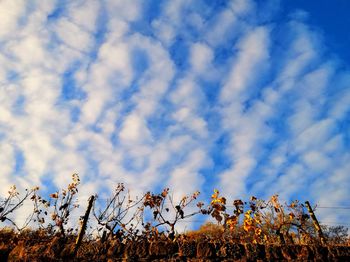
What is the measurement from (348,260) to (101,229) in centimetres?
672

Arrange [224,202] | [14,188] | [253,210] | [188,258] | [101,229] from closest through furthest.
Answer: [188,258] < [101,229] < [224,202] < [253,210] < [14,188]

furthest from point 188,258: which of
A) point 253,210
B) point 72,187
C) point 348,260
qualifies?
point 72,187

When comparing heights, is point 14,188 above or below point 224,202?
above

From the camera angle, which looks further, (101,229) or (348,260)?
(101,229)

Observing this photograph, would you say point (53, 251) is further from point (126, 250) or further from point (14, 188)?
point (14, 188)

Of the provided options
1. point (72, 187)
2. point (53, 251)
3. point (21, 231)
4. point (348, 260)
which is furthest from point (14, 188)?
point (348, 260)

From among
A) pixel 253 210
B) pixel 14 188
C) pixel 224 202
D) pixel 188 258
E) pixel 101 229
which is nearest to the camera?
pixel 188 258

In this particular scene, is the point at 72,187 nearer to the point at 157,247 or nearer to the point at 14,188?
the point at 14,188

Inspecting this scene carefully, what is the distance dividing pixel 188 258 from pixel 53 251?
8.27 feet

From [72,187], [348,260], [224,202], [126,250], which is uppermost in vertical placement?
[72,187]

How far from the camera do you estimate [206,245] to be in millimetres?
4953

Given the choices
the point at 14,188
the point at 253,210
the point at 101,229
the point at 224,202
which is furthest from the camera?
the point at 14,188

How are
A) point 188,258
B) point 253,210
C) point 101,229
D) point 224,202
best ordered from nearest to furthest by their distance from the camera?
point 188,258 < point 101,229 < point 224,202 < point 253,210

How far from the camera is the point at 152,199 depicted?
31.3 feet
